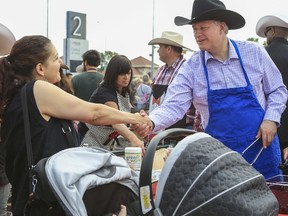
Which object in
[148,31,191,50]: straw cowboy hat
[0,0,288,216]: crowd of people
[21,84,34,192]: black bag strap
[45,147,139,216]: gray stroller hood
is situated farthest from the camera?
[148,31,191,50]: straw cowboy hat

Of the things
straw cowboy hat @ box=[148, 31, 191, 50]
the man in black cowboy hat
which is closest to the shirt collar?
the man in black cowboy hat

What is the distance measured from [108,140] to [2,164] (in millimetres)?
1244

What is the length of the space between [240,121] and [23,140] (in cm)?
119

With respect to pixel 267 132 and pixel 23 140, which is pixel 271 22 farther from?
pixel 23 140

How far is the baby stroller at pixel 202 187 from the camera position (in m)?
1.49

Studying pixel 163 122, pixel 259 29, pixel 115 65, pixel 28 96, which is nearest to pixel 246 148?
pixel 163 122

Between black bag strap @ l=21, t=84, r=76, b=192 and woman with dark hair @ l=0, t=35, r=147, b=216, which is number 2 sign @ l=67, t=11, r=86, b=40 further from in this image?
black bag strap @ l=21, t=84, r=76, b=192

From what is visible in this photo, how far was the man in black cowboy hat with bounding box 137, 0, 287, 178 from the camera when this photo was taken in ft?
9.12

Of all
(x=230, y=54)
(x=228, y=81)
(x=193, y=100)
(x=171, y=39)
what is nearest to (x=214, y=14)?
(x=230, y=54)

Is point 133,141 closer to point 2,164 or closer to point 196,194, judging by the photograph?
point 2,164

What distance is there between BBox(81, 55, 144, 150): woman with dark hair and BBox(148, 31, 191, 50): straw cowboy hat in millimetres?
607

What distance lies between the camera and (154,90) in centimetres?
497

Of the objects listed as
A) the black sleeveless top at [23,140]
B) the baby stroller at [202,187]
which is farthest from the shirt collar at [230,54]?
the baby stroller at [202,187]

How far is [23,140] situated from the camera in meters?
2.44
